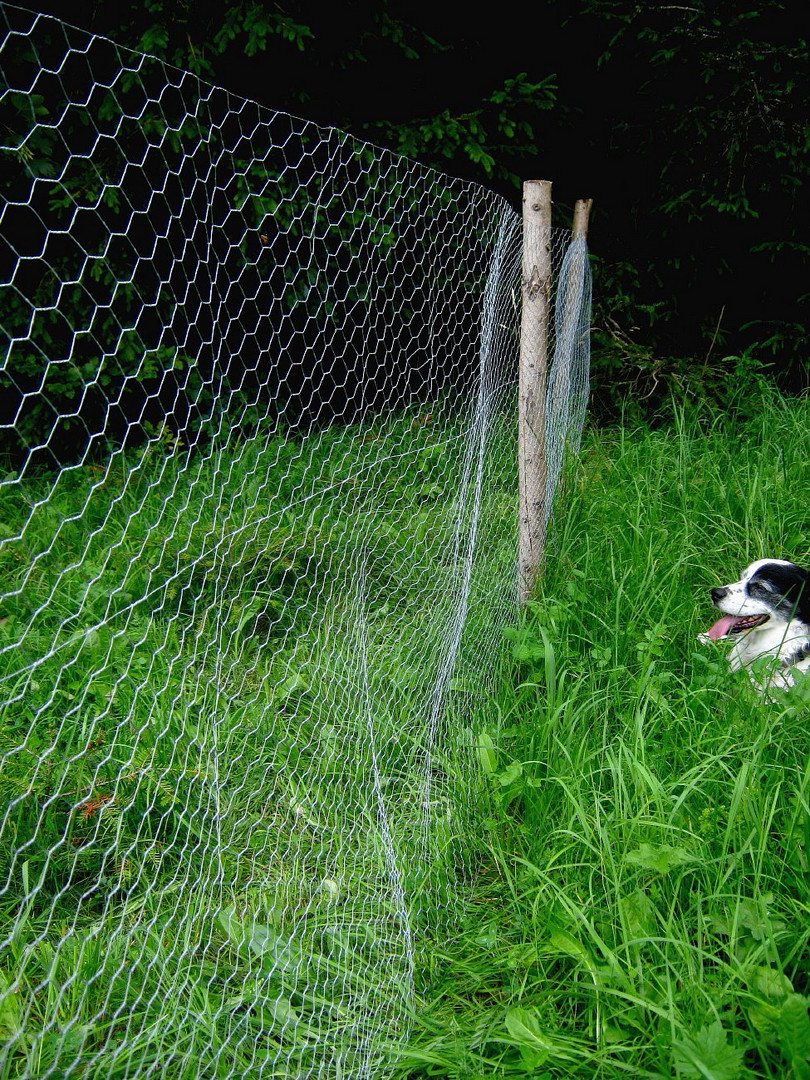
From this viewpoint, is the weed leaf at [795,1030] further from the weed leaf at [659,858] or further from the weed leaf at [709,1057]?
the weed leaf at [659,858]

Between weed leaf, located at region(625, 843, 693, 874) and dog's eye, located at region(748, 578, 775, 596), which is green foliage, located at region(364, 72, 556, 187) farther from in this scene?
weed leaf, located at region(625, 843, 693, 874)

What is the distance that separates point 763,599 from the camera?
288cm

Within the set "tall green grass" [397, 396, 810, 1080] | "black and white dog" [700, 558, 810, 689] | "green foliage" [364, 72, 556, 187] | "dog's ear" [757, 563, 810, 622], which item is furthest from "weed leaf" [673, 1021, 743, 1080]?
"green foliage" [364, 72, 556, 187]

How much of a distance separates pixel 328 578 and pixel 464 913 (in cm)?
148

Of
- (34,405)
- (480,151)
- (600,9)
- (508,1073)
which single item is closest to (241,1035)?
(508,1073)

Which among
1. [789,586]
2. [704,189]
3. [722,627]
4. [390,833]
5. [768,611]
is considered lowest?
[390,833]

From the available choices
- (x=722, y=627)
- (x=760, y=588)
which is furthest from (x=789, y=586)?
(x=722, y=627)

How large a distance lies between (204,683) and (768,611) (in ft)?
6.49

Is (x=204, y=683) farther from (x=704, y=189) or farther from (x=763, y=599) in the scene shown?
(x=704, y=189)

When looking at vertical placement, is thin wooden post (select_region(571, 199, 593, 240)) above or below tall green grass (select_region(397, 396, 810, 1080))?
above

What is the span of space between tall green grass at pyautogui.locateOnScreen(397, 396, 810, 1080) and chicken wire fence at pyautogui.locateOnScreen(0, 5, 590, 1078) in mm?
129

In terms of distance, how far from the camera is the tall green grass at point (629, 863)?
59.3 inches

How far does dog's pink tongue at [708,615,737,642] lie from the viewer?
2.90 metres

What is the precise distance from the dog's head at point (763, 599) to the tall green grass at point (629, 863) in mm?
119
